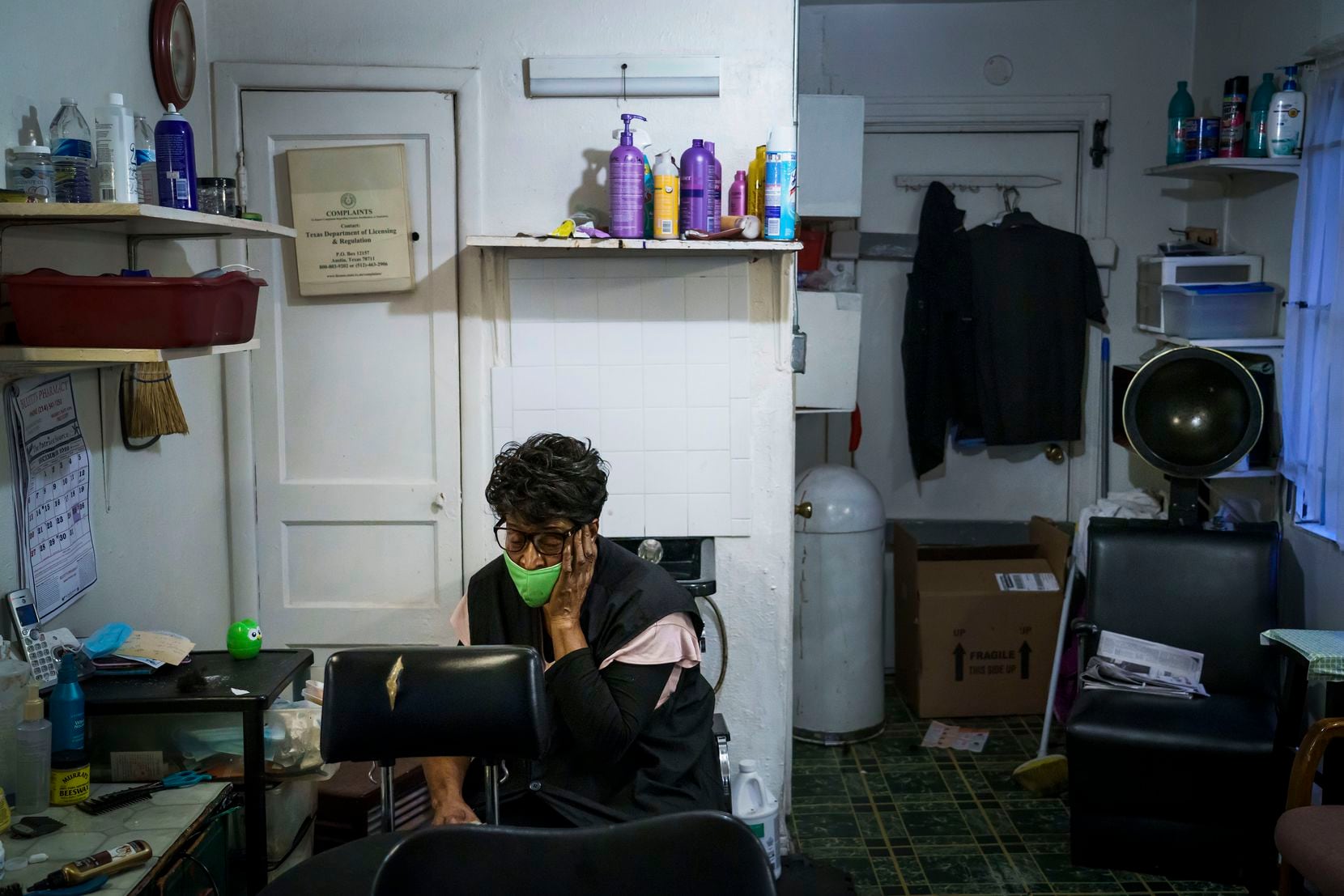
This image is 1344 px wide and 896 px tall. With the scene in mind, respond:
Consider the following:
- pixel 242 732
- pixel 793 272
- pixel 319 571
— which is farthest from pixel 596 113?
pixel 242 732

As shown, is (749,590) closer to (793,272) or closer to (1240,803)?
(793,272)

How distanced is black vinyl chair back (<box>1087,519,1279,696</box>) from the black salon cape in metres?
1.67

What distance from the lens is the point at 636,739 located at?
7.24 ft

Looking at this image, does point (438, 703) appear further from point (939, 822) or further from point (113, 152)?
point (939, 822)

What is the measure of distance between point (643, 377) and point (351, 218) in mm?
855

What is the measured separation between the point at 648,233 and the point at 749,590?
995 mm

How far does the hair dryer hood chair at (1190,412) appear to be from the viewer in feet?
11.1

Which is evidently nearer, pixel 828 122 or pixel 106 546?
pixel 106 546

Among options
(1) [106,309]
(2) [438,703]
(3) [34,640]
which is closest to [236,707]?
(3) [34,640]

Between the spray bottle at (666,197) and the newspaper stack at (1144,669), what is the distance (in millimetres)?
1700

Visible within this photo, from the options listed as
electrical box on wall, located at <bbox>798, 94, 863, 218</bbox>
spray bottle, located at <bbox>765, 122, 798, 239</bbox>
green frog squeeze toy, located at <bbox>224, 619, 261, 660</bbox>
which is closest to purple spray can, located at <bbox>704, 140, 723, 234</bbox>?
spray bottle, located at <bbox>765, 122, 798, 239</bbox>

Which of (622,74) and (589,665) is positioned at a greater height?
(622,74)

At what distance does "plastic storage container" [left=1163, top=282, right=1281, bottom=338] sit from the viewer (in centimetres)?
376

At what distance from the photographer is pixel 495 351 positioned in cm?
320
